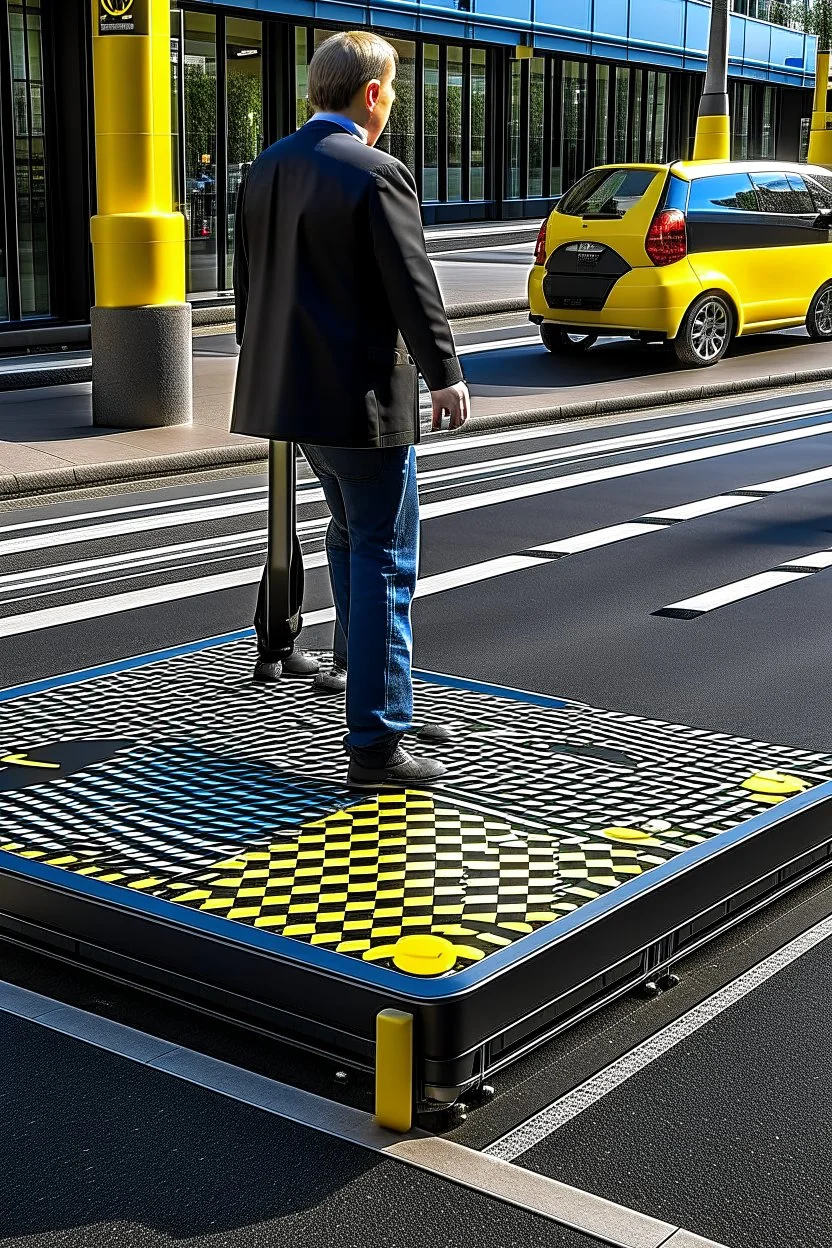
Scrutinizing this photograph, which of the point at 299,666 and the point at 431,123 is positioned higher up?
the point at 431,123

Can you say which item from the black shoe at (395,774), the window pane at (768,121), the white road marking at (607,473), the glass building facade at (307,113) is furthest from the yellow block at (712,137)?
the window pane at (768,121)

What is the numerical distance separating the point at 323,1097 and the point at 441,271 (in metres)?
23.0

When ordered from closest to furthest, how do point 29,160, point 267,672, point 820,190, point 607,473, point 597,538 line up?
point 267,672
point 597,538
point 607,473
point 820,190
point 29,160

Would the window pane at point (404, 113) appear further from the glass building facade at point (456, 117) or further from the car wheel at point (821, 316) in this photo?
the car wheel at point (821, 316)

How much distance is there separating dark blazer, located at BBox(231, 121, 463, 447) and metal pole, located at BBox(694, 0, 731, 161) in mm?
21722

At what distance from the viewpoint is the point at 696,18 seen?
3925 centimetres

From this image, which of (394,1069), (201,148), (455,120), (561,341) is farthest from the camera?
(455,120)

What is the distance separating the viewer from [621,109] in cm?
3853

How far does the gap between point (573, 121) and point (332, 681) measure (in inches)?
1301

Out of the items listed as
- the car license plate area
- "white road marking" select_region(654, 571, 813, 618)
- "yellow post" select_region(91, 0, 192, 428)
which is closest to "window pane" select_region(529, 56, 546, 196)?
the car license plate area

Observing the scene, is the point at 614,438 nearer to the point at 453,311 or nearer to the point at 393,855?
the point at 453,311

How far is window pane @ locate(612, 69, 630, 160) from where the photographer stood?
125ft

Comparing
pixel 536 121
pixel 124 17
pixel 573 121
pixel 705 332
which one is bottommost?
pixel 705 332

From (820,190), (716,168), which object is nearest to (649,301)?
(716,168)
